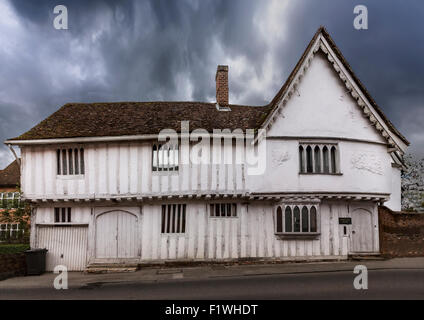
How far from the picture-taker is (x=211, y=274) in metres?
11.8

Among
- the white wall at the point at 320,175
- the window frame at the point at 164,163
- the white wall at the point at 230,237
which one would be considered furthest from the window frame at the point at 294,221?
the window frame at the point at 164,163

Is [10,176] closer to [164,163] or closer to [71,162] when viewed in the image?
[71,162]

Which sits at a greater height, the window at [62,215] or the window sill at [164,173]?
the window sill at [164,173]

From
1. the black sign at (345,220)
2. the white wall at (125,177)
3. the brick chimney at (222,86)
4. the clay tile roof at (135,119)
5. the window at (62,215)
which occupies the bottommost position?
the black sign at (345,220)

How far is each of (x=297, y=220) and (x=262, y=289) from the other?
534 centimetres

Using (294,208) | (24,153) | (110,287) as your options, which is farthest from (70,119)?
(294,208)

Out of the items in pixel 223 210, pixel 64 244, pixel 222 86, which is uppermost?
pixel 222 86

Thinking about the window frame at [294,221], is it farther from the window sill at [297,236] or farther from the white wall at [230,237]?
the white wall at [230,237]

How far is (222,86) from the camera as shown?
17453 millimetres

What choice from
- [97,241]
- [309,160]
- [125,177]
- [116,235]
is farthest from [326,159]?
[97,241]

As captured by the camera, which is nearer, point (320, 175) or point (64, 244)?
point (320, 175)

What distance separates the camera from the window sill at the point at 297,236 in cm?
1386

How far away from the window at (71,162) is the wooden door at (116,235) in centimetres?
243

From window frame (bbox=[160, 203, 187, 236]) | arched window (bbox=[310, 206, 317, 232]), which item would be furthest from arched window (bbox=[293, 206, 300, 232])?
window frame (bbox=[160, 203, 187, 236])
